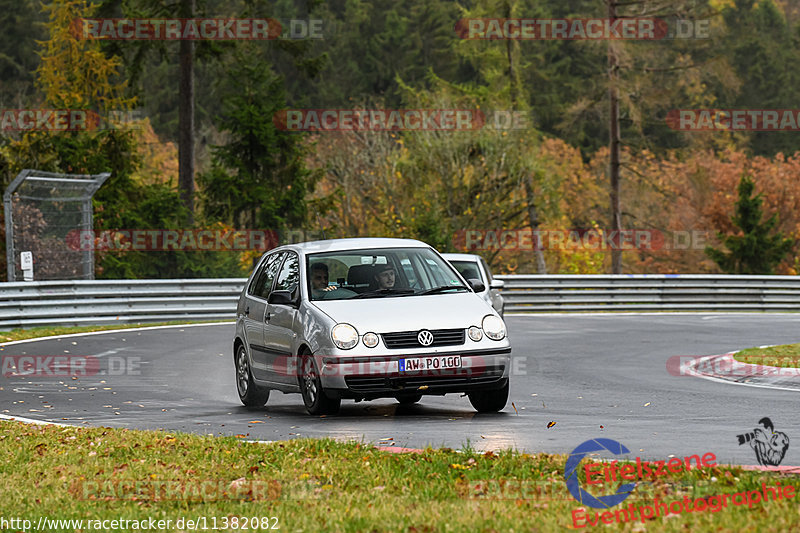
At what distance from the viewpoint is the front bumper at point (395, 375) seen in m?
11.1

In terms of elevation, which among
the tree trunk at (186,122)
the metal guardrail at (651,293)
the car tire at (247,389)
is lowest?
the metal guardrail at (651,293)

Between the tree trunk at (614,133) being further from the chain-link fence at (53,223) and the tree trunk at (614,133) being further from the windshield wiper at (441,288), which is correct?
the windshield wiper at (441,288)

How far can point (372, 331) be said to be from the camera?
36.9 ft

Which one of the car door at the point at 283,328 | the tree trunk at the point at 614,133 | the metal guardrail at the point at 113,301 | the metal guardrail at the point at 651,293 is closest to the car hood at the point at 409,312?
the car door at the point at 283,328

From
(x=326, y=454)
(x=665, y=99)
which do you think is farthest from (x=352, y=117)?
(x=326, y=454)

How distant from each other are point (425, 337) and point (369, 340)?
1.69 ft

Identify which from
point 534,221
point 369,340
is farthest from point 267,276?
point 534,221

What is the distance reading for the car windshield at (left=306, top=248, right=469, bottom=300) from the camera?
12.1 m

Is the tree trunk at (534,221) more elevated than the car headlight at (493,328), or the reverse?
the car headlight at (493,328)

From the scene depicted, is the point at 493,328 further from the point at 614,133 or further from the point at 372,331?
the point at 614,133

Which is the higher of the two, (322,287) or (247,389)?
(322,287)

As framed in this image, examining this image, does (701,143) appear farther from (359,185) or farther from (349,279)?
(349,279)

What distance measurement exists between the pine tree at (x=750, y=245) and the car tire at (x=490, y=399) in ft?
88.5

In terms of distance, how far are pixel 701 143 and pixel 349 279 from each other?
53.5 m
